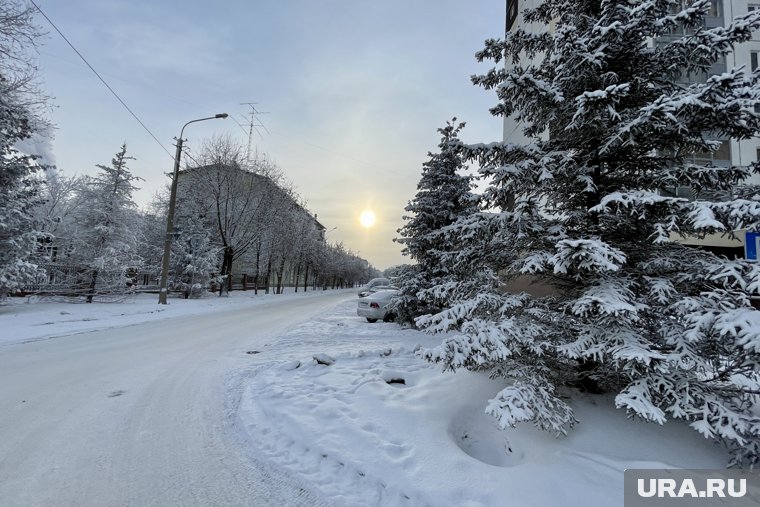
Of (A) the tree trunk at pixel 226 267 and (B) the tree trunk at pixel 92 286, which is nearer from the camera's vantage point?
(B) the tree trunk at pixel 92 286

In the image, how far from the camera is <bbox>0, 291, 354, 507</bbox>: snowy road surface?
2.72 metres

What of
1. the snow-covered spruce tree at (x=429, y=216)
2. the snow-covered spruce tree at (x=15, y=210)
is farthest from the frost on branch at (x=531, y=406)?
the snow-covered spruce tree at (x=15, y=210)

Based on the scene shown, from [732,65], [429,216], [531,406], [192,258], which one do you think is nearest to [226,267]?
[192,258]

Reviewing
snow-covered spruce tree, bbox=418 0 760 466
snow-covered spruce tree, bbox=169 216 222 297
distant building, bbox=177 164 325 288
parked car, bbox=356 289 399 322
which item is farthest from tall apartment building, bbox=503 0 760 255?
snow-covered spruce tree, bbox=169 216 222 297

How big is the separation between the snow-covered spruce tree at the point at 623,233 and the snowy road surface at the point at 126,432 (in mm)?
2163

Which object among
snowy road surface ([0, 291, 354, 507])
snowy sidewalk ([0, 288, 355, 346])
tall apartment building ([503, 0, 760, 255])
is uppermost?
tall apartment building ([503, 0, 760, 255])

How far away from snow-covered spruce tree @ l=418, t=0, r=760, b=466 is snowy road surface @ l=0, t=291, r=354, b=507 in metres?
2.16

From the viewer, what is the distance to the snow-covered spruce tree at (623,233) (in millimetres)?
2896

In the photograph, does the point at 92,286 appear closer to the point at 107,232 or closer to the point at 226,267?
the point at 107,232

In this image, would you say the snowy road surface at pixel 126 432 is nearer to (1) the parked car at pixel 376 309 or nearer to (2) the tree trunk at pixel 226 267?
(1) the parked car at pixel 376 309

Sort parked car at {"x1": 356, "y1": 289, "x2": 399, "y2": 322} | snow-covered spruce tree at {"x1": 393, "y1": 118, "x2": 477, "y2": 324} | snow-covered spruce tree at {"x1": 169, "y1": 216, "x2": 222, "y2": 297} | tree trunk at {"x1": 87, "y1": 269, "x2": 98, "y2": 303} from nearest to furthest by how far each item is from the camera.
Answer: snow-covered spruce tree at {"x1": 393, "y1": 118, "x2": 477, "y2": 324} < parked car at {"x1": 356, "y1": 289, "x2": 399, "y2": 322} < tree trunk at {"x1": 87, "y1": 269, "x2": 98, "y2": 303} < snow-covered spruce tree at {"x1": 169, "y1": 216, "x2": 222, "y2": 297}

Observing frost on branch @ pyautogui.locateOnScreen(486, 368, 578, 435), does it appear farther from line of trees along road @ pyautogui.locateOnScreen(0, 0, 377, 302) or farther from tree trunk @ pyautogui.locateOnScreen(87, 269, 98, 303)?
tree trunk @ pyautogui.locateOnScreen(87, 269, 98, 303)

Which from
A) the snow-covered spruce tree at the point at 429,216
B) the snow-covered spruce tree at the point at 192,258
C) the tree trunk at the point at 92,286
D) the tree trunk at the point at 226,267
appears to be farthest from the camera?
the tree trunk at the point at 226,267

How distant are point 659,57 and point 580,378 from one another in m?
3.76
